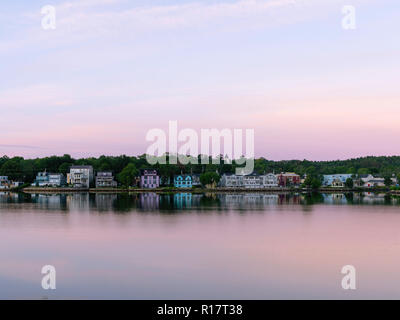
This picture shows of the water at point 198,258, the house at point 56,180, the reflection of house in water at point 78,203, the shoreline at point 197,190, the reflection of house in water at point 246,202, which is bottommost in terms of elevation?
the shoreline at point 197,190

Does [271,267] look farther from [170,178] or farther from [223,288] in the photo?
[170,178]

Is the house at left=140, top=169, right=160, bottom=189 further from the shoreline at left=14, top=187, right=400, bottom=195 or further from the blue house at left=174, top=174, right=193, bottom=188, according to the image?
the shoreline at left=14, top=187, right=400, bottom=195

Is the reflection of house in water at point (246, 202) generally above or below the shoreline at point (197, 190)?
above

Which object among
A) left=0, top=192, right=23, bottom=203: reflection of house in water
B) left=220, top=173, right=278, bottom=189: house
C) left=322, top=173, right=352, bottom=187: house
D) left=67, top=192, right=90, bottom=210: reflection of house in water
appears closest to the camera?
left=67, top=192, right=90, bottom=210: reflection of house in water

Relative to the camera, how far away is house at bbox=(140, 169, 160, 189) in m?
81.7

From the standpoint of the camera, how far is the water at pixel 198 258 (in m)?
11.8

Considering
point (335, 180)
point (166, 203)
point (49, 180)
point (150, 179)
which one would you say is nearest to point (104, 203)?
point (166, 203)

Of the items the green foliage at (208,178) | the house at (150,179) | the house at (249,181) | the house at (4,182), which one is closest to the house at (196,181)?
the green foliage at (208,178)

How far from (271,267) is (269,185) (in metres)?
71.4

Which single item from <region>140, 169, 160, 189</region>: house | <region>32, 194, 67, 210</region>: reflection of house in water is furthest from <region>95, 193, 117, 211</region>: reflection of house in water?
<region>140, 169, 160, 189</region>: house

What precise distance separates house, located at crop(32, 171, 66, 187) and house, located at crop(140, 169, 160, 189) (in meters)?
15.7

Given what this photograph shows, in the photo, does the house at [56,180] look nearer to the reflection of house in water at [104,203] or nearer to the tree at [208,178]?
the tree at [208,178]

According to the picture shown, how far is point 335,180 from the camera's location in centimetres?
9206

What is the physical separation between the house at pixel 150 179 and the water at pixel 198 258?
55254 mm
